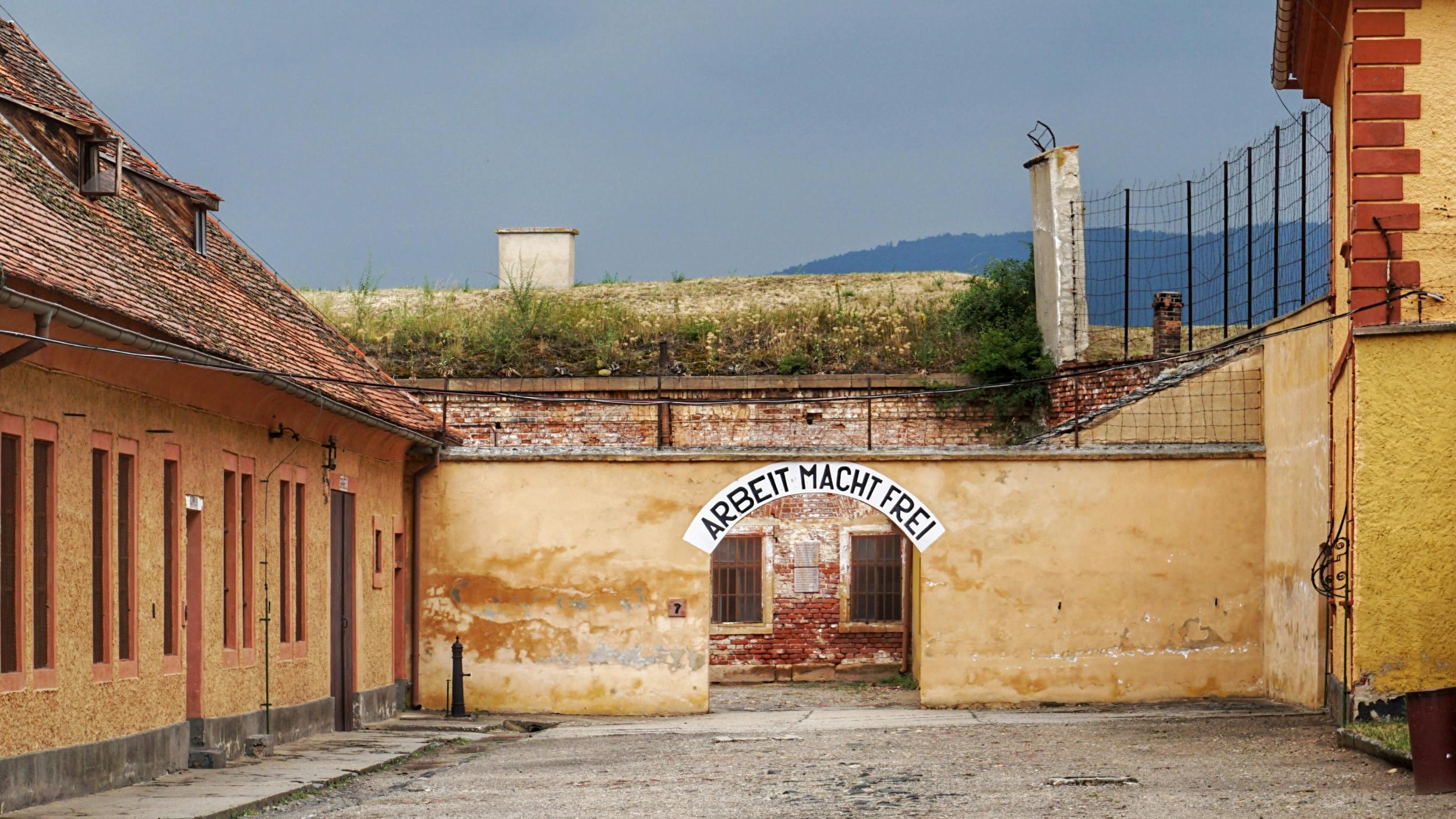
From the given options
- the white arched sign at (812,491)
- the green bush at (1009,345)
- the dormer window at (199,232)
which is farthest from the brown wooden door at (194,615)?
the green bush at (1009,345)

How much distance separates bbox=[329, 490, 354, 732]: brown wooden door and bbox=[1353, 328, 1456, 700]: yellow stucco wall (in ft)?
35.4

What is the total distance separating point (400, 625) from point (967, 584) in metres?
7.03

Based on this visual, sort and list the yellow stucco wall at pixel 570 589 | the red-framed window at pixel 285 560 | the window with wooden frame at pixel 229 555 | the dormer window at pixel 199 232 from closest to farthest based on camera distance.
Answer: the window with wooden frame at pixel 229 555, the red-framed window at pixel 285 560, the dormer window at pixel 199 232, the yellow stucco wall at pixel 570 589

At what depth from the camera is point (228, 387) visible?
16.4 metres

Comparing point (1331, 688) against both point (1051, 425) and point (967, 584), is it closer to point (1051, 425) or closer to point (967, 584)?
point (967, 584)

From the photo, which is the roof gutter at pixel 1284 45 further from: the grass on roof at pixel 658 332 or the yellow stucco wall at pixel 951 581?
the grass on roof at pixel 658 332

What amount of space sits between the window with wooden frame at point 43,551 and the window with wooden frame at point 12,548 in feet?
0.61

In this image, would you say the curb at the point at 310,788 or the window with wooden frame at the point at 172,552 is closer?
the curb at the point at 310,788

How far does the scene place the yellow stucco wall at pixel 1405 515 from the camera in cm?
1509

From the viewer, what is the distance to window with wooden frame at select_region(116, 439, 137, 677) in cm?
1436

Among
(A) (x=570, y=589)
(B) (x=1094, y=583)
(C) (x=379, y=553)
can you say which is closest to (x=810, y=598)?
(A) (x=570, y=589)

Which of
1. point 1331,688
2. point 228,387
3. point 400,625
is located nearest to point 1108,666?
point 1331,688

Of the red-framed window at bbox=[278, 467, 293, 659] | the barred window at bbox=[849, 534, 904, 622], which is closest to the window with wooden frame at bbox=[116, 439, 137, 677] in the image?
the red-framed window at bbox=[278, 467, 293, 659]

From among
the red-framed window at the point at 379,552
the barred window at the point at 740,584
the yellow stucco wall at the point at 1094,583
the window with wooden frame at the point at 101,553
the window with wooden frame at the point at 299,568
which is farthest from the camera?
the barred window at the point at 740,584
